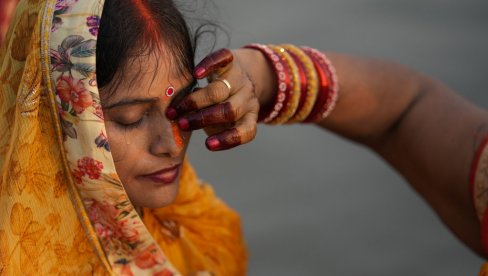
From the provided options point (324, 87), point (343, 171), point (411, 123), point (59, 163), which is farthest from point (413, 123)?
point (343, 171)

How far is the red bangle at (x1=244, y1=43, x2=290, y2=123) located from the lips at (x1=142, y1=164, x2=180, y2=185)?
0.36 m

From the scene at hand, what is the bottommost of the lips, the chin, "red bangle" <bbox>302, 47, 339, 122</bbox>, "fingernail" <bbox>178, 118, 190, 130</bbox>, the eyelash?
the chin

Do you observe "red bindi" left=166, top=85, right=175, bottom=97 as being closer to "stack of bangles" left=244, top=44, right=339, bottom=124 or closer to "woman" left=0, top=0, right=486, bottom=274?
"woman" left=0, top=0, right=486, bottom=274

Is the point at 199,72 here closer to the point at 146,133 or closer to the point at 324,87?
the point at 146,133

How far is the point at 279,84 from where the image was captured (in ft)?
7.67

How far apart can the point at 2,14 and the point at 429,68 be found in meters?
2.25

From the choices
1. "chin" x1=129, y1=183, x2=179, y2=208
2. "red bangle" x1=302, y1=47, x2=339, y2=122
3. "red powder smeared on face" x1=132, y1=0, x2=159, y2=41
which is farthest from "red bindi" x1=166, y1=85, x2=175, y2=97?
"red bangle" x1=302, y1=47, x2=339, y2=122

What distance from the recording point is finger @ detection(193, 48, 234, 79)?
2033 mm

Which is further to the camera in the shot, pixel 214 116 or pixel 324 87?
pixel 324 87

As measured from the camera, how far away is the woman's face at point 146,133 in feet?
6.43

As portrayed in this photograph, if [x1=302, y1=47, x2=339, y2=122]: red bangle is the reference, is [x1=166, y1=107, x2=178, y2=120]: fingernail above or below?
above

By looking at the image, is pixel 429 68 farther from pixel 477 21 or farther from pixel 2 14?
pixel 2 14

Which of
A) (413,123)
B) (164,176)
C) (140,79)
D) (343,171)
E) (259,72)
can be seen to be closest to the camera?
(140,79)

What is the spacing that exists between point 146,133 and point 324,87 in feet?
1.93
